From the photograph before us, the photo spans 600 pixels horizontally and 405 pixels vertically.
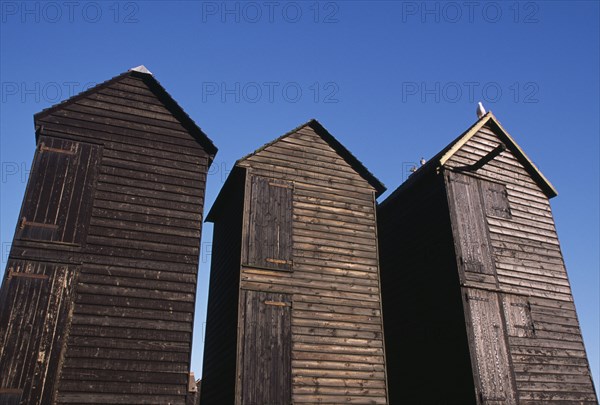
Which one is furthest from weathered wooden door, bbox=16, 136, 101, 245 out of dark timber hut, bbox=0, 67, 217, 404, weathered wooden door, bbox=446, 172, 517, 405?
weathered wooden door, bbox=446, 172, 517, 405

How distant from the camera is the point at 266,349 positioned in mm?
12977

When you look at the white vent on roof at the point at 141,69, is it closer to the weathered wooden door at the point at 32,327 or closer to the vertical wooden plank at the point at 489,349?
the weathered wooden door at the point at 32,327

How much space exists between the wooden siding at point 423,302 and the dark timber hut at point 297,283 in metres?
1.82

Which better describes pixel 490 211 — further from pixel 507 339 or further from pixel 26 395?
pixel 26 395

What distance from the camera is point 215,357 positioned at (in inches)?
601

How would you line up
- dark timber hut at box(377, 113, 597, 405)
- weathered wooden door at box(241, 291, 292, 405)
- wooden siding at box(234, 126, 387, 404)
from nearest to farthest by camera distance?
weathered wooden door at box(241, 291, 292, 405), wooden siding at box(234, 126, 387, 404), dark timber hut at box(377, 113, 597, 405)

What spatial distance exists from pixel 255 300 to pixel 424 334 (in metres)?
5.75

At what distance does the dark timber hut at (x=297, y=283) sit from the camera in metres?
13.0

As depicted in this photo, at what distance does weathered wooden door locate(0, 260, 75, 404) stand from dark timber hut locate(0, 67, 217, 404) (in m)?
0.02

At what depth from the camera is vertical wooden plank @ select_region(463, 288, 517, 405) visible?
13359mm

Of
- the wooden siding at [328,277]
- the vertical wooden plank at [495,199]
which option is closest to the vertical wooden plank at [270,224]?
the wooden siding at [328,277]

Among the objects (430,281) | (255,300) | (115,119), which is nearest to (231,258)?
(255,300)

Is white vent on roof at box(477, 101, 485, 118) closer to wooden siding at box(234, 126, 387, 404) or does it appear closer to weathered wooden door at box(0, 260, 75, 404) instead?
wooden siding at box(234, 126, 387, 404)

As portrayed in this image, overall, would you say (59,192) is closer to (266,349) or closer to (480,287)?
(266,349)
